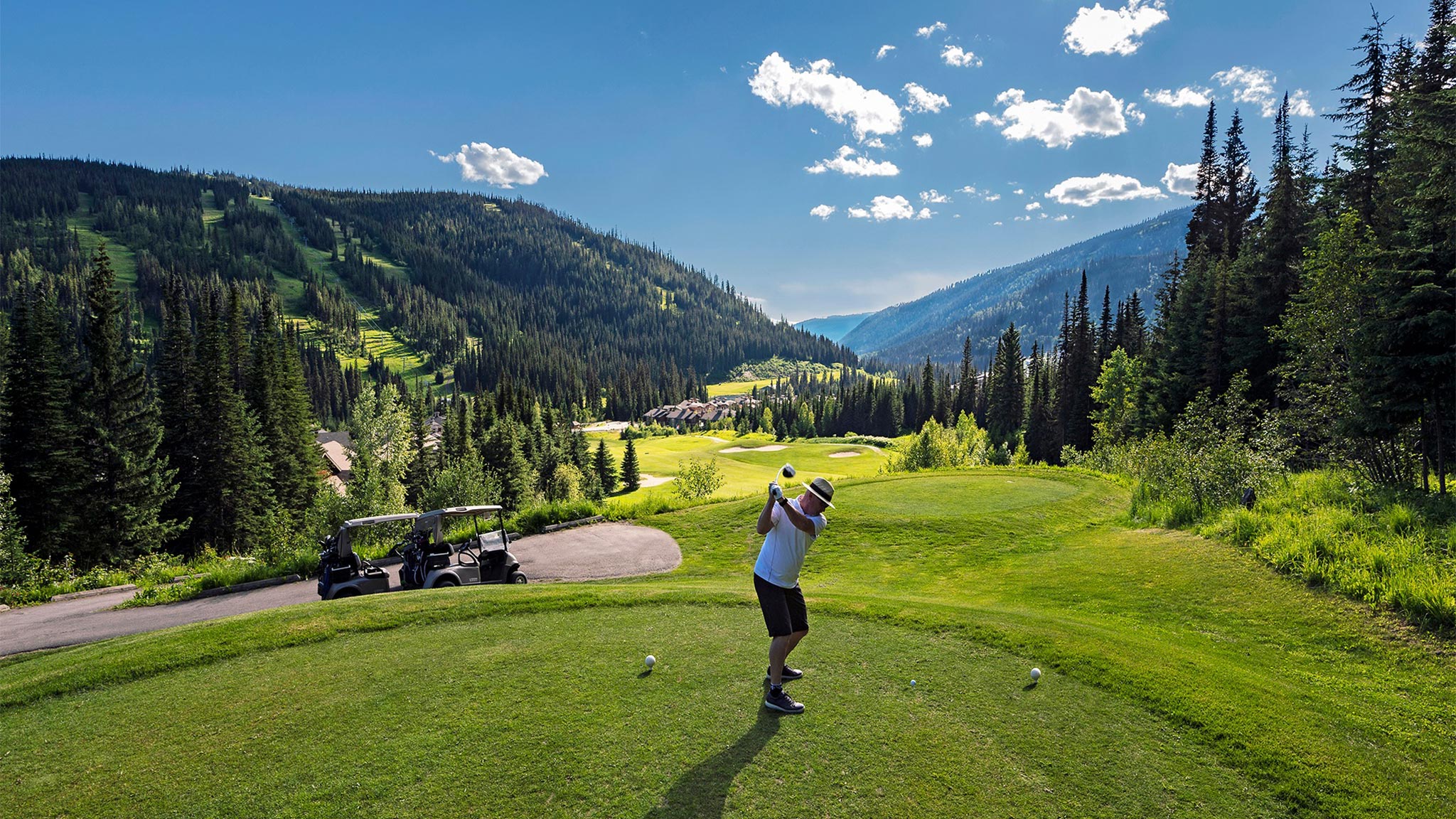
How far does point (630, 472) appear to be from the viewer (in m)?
84.9

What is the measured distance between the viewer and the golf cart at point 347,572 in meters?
14.9

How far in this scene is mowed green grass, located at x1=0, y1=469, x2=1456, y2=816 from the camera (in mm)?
5207

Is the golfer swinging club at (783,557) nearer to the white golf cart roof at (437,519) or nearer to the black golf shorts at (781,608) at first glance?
the black golf shorts at (781,608)

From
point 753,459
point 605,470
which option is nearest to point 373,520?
point 605,470

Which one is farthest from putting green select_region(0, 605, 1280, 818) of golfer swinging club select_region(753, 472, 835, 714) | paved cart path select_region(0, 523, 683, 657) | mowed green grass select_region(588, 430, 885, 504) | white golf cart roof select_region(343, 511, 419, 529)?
mowed green grass select_region(588, 430, 885, 504)

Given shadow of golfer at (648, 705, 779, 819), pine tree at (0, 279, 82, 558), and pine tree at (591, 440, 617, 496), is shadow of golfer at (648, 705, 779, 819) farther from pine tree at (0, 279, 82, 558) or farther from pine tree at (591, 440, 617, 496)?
pine tree at (591, 440, 617, 496)

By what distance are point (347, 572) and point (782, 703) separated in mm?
13658

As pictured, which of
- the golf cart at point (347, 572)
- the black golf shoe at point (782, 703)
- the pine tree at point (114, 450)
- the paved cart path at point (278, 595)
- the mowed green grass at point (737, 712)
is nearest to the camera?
the mowed green grass at point (737, 712)

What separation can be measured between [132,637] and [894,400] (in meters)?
137

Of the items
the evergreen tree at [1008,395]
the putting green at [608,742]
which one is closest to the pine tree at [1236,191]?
the evergreen tree at [1008,395]

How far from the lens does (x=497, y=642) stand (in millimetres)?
9148

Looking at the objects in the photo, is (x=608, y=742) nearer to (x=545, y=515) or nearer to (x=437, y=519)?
(x=437, y=519)

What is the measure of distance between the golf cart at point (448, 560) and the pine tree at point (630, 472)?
220ft

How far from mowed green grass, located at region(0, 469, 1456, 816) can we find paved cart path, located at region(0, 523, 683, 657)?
2.60 metres
